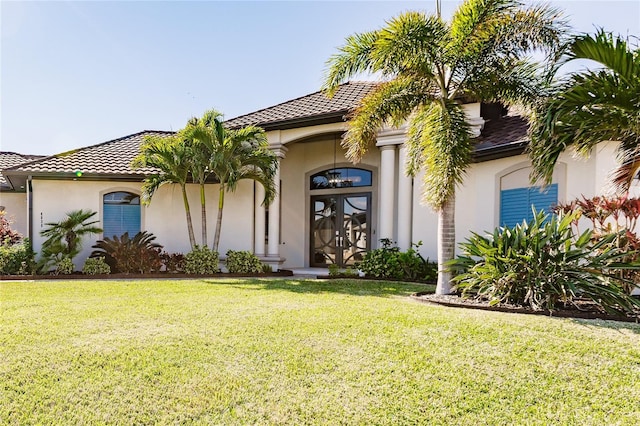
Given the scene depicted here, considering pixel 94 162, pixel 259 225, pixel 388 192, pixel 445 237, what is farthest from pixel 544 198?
pixel 94 162

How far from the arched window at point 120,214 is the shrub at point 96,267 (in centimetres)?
193

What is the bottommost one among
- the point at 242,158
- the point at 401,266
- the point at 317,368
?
the point at 317,368

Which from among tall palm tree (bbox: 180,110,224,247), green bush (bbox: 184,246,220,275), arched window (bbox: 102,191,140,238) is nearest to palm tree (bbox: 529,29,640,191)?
tall palm tree (bbox: 180,110,224,247)

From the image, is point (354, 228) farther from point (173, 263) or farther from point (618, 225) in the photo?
point (618, 225)

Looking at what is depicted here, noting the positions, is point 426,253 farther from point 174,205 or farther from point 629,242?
point 174,205

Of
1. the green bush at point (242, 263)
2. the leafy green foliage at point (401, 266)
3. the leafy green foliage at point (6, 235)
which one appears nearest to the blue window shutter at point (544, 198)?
the leafy green foliage at point (401, 266)

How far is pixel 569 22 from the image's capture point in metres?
7.18

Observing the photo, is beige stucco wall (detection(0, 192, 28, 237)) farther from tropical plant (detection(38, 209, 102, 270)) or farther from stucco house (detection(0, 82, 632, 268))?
tropical plant (detection(38, 209, 102, 270))

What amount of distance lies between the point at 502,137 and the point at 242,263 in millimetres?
8496

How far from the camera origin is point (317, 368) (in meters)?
4.59

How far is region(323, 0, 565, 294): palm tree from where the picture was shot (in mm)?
7582

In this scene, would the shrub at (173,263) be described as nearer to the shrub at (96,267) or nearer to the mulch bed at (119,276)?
the mulch bed at (119,276)

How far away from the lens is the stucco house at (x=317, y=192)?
11109 mm

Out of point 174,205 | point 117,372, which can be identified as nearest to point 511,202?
point 117,372
